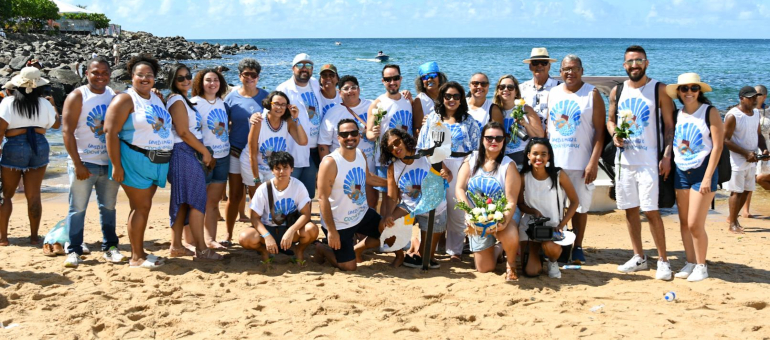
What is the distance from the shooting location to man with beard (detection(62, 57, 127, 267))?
5.74 meters

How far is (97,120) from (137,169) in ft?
2.27

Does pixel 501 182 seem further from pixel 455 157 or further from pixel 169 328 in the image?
pixel 169 328

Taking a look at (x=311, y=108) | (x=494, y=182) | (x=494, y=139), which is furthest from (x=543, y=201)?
(x=311, y=108)

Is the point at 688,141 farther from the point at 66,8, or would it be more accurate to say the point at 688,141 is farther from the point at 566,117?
the point at 66,8

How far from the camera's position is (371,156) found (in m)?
6.59

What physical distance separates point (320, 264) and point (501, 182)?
A: 6.21 ft

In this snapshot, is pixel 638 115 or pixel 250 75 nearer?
pixel 638 115

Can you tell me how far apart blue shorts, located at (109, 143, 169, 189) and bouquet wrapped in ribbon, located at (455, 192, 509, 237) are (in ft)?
8.82

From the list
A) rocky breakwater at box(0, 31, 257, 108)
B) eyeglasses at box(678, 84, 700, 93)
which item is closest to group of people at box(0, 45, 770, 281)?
eyeglasses at box(678, 84, 700, 93)

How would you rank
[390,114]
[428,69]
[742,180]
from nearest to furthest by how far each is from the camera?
[390,114] → [428,69] → [742,180]

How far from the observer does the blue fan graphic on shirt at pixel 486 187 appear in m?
5.64

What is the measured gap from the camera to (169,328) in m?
4.61

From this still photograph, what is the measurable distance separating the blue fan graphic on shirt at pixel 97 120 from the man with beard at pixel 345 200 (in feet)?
6.67

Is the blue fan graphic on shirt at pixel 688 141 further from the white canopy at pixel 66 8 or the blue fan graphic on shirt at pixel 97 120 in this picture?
the white canopy at pixel 66 8
